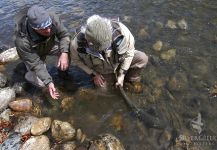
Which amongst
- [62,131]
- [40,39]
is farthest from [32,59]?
[62,131]

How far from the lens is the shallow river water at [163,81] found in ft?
18.9

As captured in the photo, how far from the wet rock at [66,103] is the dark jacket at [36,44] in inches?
33.3

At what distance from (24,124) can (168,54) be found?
12.2ft

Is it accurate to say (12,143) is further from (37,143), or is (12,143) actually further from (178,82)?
(178,82)

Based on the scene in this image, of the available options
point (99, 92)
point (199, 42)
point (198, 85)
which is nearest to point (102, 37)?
point (99, 92)

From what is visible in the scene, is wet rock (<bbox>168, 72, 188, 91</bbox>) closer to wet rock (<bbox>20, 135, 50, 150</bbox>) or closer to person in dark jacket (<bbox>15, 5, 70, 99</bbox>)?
person in dark jacket (<bbox>15, 5, 70, 99</bbox>)

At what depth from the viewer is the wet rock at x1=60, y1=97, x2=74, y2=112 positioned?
21.1ft

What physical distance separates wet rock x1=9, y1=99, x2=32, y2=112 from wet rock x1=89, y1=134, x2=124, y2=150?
5.97 feet

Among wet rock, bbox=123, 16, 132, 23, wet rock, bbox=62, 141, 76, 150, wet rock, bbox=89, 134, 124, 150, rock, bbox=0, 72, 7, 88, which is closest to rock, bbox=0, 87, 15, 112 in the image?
rock, bbox=0, 72, 7, 88

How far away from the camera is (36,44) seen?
19.2 ft

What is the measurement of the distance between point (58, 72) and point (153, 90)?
7.73 ft

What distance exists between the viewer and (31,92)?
6891 millimetres

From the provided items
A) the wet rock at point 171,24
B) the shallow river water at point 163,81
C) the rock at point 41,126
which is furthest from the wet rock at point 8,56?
the wet rock at point 171,24

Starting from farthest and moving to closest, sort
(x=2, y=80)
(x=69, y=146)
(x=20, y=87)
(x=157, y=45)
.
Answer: (x=157, y=45) < (x=2, y=80) < (x=20, y=87) < (x=69, y=146)
